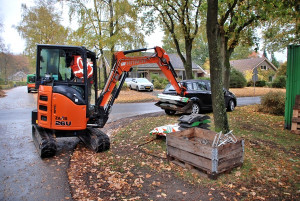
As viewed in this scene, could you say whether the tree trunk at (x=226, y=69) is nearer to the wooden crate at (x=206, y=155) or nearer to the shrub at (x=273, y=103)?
the shrub at (x=273, y=103)

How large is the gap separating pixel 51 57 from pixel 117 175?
3593mm

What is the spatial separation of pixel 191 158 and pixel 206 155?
0.45 metres

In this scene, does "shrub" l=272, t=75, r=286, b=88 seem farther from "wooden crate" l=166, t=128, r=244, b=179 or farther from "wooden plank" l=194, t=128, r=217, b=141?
"wooden crate" l=166, t=128, r=244, b=179

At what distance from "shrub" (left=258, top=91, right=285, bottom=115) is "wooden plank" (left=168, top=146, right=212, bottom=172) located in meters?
8.96

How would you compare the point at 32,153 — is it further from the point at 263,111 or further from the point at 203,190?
the point at 263,111

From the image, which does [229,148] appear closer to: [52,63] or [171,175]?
[171,175]

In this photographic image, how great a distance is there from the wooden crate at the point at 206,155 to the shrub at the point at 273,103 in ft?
27.0

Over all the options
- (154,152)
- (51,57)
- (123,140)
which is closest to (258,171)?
(154,152)

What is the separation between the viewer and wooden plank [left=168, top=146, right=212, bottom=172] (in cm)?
474

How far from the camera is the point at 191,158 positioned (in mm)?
5059

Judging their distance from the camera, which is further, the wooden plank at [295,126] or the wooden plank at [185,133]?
the wooden plank at [295,126]

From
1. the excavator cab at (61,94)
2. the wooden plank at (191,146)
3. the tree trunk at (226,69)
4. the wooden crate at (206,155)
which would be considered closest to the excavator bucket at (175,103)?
the excavator cab at (61,94)

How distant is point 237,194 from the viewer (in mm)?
4223

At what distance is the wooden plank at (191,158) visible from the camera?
4738 millimetres
